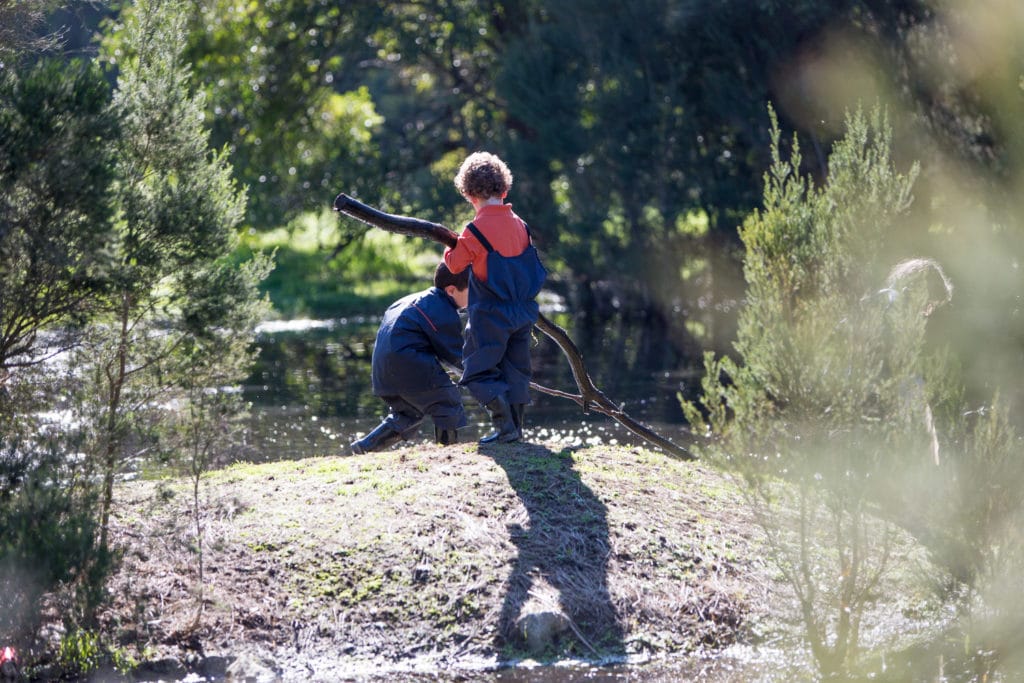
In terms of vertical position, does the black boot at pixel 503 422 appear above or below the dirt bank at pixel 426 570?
above

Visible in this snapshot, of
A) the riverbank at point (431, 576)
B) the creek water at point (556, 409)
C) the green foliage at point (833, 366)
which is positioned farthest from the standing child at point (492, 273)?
the green foliage at point (833, 366)

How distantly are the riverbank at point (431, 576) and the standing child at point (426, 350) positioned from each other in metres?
1.16

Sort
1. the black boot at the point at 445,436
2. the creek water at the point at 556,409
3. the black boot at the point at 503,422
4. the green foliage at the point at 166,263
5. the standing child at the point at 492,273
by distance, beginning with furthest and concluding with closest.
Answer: the black boot at the point at 445,436, the black boot at the point at 503,422, the standing child at the point at 492,273, the green foliage at the point at 166,263, the creek water at the point at 556,409

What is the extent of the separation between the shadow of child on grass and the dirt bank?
0.4 inches

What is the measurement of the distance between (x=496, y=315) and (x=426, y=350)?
91cm

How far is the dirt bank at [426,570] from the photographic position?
5.98m

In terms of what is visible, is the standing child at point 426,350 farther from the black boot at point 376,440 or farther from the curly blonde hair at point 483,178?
the curly blonde hair at point 483,178

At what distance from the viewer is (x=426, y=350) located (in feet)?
28.3

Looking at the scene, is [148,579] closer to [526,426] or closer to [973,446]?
[973,446]

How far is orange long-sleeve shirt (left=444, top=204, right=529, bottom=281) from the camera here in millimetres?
7844

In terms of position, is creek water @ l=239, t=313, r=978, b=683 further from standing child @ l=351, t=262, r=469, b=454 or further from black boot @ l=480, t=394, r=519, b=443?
black boot @ l=480, t=394, r=519, b=443

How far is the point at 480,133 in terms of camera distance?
2503 centimetres

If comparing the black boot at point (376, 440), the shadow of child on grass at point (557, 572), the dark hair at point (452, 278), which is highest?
the dark hair at point (452, 278)

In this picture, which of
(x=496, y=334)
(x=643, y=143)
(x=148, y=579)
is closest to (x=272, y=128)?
(x=643, y=143)
